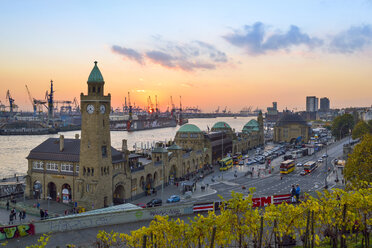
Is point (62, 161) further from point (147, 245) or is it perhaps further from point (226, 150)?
point (226, 150)

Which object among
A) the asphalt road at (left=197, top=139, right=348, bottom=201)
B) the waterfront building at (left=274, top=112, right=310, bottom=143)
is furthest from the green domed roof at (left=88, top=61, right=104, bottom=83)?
the waterfront building at (left=274, top=112, right=310, bottom=143)

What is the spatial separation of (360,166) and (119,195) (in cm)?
3346

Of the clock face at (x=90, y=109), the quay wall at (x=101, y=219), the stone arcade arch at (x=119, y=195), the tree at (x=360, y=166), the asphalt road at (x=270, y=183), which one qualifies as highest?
the clock face at (x=90, y=109)

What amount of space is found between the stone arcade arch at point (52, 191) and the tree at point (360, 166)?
134ft

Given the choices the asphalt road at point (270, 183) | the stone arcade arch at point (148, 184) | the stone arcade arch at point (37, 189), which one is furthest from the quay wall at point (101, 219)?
the stone arcade arch at point (37, 189)

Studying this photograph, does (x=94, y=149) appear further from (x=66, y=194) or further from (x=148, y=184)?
(x=148, y=184)

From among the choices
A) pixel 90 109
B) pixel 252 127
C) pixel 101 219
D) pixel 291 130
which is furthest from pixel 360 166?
pixel 291 130

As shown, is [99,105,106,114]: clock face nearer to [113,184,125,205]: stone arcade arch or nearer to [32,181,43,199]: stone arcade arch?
[113,184,125,205]: stone arcade arch

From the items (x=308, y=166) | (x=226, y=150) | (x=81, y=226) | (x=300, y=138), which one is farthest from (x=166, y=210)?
(x=300, y=138)

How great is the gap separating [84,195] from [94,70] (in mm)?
17270

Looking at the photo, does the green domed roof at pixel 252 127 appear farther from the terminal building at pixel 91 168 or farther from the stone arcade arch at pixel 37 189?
the stone arcade arch at pixel 37 189

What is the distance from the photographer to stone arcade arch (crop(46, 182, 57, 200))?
51219 millimetres

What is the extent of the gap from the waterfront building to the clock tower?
109818mm

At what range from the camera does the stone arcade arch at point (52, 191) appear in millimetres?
51219
